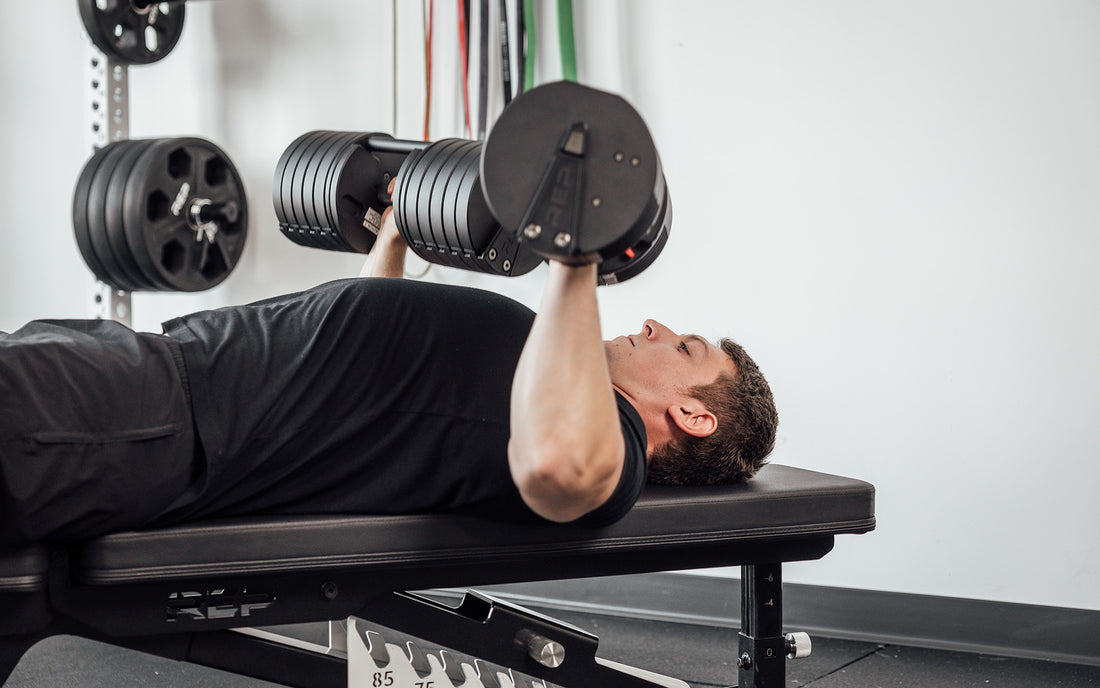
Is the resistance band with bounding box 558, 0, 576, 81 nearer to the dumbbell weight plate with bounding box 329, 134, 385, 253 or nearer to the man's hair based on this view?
the dumbbell weight plate with bounding box 329, 134, 385, 253

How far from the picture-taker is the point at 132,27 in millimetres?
2646

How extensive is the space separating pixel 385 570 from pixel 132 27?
6.29ft

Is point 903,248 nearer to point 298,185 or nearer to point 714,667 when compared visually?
point 714,667

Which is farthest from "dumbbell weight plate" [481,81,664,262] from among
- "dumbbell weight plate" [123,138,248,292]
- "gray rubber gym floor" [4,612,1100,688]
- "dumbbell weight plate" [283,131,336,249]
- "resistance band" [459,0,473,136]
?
"dumbbell weight plate" [123,138,248,292]

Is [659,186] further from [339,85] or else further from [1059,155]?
[339,85]

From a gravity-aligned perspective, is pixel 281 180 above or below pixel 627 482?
above

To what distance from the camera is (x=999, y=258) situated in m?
2.19

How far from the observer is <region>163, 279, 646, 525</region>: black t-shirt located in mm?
1293

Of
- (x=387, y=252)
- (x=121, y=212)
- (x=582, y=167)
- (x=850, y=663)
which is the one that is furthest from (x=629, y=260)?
(x=121, y=212)

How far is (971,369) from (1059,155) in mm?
475

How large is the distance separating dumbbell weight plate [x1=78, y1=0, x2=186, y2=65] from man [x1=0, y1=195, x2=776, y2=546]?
4.63 ft

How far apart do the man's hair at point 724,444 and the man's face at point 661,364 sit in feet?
0.06

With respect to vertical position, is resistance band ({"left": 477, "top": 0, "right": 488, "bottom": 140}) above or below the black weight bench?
above

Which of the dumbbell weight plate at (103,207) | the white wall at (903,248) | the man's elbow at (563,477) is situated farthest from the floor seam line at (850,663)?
the dumbbell weight plate at (103,207)
